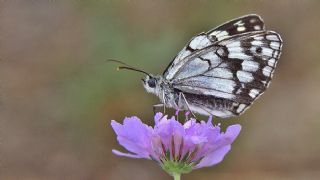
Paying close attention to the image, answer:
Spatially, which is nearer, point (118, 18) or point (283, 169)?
point (283, 169)

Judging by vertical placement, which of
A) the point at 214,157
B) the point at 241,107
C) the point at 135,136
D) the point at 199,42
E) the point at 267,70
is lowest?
the point at 214,157

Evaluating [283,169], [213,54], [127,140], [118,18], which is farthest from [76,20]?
[127,140]

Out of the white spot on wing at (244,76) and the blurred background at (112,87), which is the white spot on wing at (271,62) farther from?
the blurred background at (112,87)

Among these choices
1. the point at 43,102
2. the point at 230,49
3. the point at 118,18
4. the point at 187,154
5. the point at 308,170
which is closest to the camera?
the point at 187,154

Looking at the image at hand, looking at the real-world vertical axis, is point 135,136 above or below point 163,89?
below

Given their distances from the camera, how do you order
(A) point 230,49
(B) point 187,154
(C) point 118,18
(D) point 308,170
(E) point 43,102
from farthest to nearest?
(C) point 118,18, (E) point 43,102, (D) point 308,170, (A) point 230,49, (B) point 187,154

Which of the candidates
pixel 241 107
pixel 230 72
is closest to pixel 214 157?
pixel 241 107

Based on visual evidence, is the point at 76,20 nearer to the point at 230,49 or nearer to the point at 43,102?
the point at 43,102

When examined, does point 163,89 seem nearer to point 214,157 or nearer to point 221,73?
point 221,73
